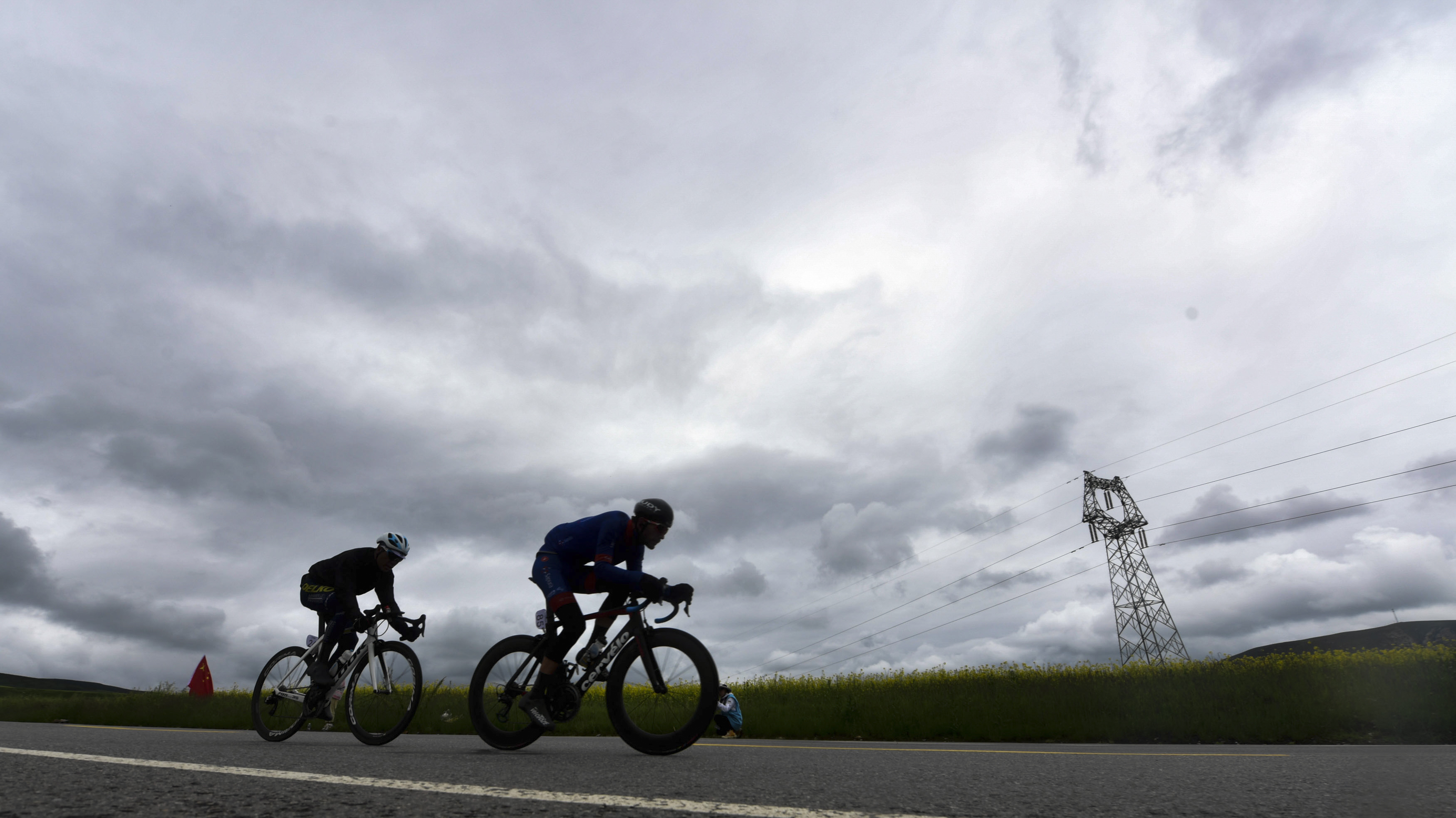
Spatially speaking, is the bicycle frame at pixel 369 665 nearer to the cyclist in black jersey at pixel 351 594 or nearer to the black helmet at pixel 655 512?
the cyclist in black jersey at pixel 351 594

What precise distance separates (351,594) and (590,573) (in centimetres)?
281

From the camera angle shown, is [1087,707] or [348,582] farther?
[1087,707]

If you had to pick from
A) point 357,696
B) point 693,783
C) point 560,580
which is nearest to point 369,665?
point 357,696

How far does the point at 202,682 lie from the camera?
16031 mm

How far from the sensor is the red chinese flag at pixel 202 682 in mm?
15703

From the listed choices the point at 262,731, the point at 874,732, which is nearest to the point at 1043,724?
the point at 874,732

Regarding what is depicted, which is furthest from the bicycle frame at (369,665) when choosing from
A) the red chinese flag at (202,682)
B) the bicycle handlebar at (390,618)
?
the red chinese flag at (202,682)

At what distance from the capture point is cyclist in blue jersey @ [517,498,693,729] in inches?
211

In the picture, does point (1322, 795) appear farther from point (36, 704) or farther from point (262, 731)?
point (36, 704)

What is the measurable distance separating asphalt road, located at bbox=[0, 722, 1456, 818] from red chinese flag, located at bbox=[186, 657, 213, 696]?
12337mm

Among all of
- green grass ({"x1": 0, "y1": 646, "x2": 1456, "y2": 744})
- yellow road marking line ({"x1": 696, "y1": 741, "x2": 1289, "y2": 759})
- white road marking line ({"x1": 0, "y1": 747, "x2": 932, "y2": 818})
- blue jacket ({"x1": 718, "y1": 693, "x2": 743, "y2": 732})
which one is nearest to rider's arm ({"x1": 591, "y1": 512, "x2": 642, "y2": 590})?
yellow road marking line ({"x1": 696, "y1": 741, "x2": 1289, "y2": 759})

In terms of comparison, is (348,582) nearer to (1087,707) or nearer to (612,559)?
(612,559)

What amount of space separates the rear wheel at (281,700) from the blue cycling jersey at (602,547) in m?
3.45

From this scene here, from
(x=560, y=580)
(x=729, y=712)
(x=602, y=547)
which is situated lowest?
(x=729, y=712)
